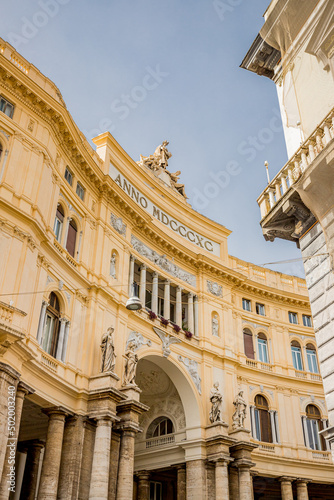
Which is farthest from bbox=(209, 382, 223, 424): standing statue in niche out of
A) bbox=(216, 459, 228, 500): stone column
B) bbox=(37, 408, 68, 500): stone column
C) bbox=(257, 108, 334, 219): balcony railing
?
bbox=(257, 108, 334, 219): balcony railing

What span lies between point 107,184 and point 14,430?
526 inches

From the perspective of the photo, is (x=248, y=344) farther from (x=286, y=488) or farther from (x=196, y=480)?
(x=196, y=480)

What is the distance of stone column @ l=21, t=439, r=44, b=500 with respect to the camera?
827 inches

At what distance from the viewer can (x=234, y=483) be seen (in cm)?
2658

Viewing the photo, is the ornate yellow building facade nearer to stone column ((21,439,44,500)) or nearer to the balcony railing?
stone column ((21,439,44,500))

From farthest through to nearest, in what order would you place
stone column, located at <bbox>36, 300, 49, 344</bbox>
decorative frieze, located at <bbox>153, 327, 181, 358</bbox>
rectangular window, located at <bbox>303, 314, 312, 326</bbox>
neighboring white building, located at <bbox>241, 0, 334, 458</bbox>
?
rectangular window, located at <bbox>303, 314, 312, 326</bbox> → decorative frieze, located at <bbox>153, 327, 181, 358</bbox> → stone column, located at <bbox>36, 300, 49, 344</bbox> → neighboring white building, located at <bbox>241, 0, 334, 458</bbox>

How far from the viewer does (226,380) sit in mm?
29719

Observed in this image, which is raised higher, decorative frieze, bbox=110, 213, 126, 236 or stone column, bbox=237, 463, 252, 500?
decorative frieze, bbox=110, 213, 126, 236

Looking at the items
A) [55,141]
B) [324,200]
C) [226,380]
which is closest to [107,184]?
[55,141]

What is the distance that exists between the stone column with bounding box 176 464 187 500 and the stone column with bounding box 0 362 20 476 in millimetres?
13335

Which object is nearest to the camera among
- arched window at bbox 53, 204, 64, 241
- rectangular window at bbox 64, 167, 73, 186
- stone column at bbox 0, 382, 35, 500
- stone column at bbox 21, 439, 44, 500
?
stone column at bbox 0, 382, 35, 500

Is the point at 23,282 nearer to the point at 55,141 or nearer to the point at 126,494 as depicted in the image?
the point at 55,141

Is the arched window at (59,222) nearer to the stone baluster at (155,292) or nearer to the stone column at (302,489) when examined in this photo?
the stone baluster at (155,292)

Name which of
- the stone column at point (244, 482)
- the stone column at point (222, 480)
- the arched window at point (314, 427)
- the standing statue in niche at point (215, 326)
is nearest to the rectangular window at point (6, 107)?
the standing statue in niche at point (215, 326)
